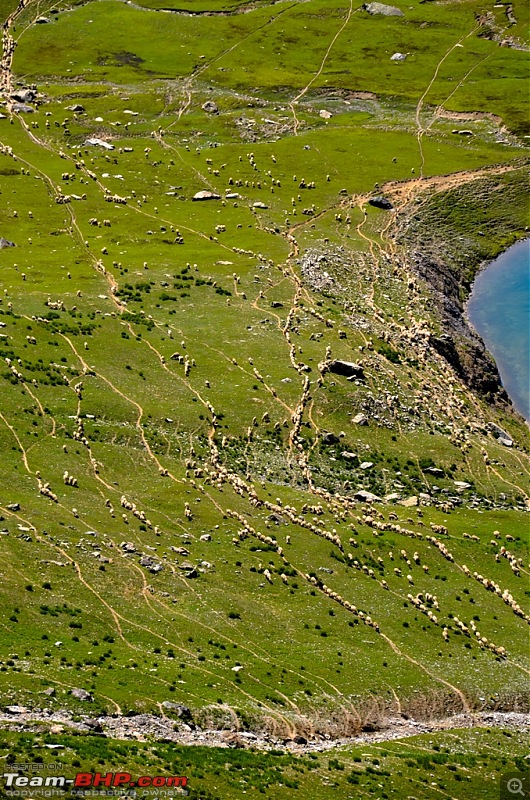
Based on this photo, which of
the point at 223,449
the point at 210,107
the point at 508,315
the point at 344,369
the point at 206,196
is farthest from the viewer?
the point at 210,107

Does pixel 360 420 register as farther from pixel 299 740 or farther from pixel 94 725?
pixel 94 725

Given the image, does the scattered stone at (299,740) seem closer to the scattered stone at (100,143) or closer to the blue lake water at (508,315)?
the blue lake water at (508,315)

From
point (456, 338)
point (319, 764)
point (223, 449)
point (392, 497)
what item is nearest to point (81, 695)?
point (319, 764)

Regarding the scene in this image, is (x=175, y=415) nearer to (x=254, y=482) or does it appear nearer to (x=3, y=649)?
(x=254, y=482)

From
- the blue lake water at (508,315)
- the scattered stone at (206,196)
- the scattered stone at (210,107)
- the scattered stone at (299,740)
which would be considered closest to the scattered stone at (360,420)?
the blue lake water at (508,315)

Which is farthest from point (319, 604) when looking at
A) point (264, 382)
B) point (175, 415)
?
point (264, 382)

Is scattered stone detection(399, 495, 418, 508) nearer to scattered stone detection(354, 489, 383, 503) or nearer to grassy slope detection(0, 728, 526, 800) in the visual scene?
scattered stone detection(354, 489, 383, 503)
